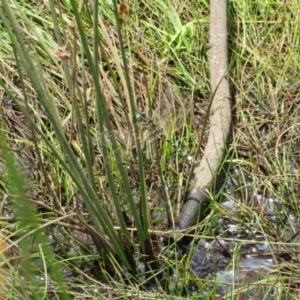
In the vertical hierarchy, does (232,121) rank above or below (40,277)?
above

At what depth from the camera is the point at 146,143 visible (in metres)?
2.18

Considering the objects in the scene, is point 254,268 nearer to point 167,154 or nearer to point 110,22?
point 167,154

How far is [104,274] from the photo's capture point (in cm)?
191

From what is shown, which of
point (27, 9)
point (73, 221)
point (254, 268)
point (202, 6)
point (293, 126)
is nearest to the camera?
point (73, 221)

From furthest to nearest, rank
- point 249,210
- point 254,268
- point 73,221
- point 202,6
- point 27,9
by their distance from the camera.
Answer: point 202,6 → point 27,9 → point 249,210 → point 254,268 → point 73,221

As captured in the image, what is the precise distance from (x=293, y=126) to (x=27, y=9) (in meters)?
1.22

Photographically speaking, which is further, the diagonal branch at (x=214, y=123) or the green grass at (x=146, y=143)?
the diagonal branch at (x=214, y=123)

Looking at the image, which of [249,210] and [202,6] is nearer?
[249,210]

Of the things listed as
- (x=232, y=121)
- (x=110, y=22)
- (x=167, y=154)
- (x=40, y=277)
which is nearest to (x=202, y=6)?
(x=110, y=22)

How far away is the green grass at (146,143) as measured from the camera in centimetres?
177

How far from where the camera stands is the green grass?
1.77 metres

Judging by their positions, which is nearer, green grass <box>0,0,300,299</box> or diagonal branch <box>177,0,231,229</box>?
green grass <box>0,0,300,299</box>

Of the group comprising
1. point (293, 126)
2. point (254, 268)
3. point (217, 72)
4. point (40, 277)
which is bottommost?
point (254, 268)

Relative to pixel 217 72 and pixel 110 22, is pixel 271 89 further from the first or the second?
pixel 110 22
